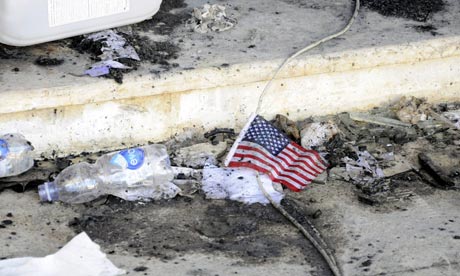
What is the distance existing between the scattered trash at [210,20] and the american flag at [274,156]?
60 centimetres

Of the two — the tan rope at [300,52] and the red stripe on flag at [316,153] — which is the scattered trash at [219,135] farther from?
the red stripe on flag at [316,153]

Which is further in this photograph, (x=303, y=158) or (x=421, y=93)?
(x=421, y=93)

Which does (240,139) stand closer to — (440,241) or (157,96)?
(157,96)

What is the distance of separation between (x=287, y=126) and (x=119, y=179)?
943 millimetres

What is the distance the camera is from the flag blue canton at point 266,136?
15.0 ft

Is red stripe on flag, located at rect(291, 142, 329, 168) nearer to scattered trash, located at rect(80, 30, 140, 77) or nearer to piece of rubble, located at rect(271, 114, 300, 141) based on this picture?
piece of rubble, located at rect(271, 114, 300, 141)

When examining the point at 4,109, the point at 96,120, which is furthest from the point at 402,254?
the point at 4,109

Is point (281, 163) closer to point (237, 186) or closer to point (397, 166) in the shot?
point (237, 186)

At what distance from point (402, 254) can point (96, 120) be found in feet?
5.01

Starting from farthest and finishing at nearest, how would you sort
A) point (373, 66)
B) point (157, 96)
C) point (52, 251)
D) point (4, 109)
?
1. point (373, 66)
2. point (157, 96)
3. point (4, 109)
4. point (52, 251)

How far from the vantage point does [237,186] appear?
436 centimetres

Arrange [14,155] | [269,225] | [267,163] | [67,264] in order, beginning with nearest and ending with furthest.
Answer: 1. [67,264]
2. [269,225]
3. [14,155]
4. [267,163]

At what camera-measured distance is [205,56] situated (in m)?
4.71

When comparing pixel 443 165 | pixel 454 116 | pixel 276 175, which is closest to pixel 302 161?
pixel 276 175
